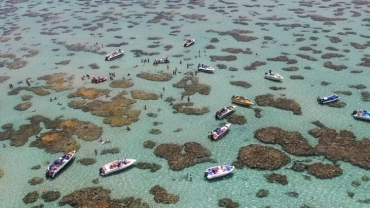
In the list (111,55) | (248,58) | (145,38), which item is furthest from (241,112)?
(145,38)

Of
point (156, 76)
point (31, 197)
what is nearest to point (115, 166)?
point (31, 197)

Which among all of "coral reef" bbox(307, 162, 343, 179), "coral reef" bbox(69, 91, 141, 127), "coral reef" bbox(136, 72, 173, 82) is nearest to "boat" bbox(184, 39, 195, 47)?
"coral reef" bbox(136, 72, 173, 82)

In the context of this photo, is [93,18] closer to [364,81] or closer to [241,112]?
[241,112]

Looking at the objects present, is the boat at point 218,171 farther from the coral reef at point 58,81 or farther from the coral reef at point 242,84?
the coral reef at point 58,81

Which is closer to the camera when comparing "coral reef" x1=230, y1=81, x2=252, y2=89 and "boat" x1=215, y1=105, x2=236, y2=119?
"boat" x1=215, y1=105, x2=236, y2=119

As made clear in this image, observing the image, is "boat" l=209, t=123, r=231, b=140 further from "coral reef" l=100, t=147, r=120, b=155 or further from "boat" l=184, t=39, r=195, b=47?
"boat" l=184, t=39, r=195, b=47
